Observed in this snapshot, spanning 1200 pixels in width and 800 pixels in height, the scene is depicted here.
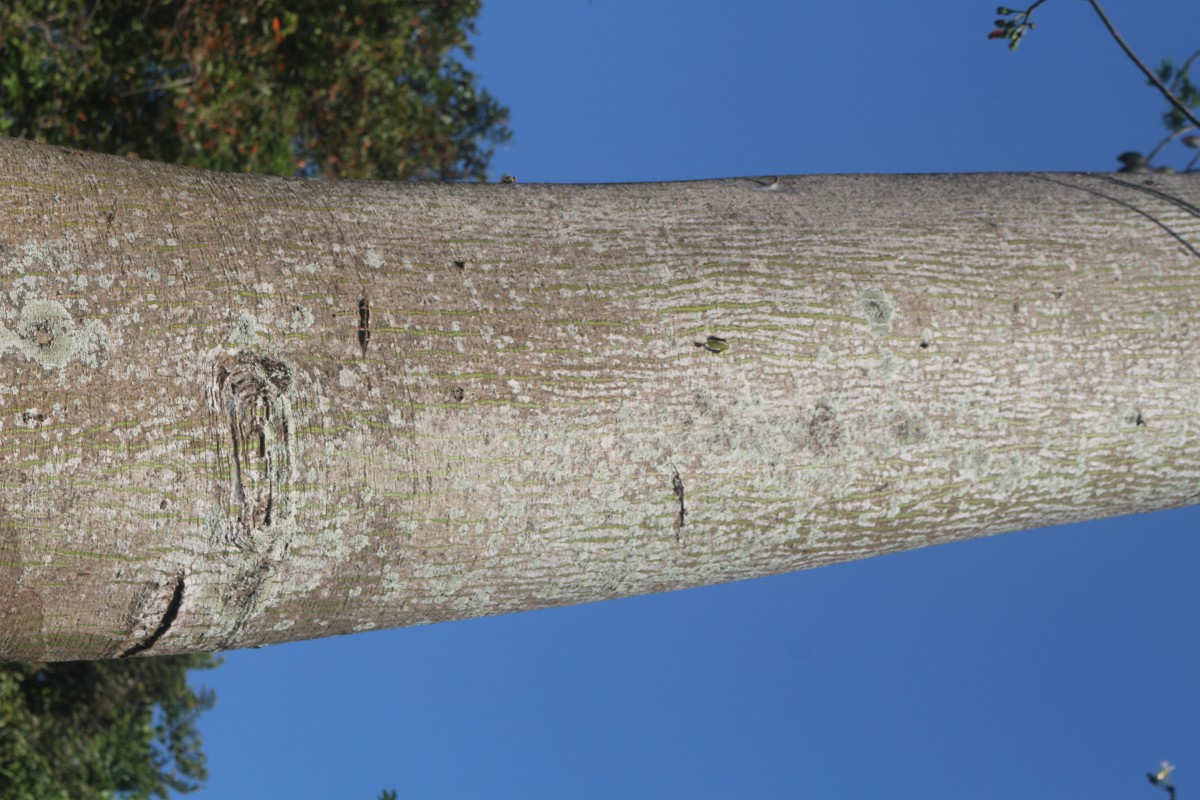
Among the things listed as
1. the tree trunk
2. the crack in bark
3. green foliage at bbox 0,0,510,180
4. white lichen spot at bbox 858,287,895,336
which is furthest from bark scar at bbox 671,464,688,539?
green foliage at bbox 0,0,510,180

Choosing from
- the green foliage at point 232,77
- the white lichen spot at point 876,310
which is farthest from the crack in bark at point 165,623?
the green foliage at point 232,77

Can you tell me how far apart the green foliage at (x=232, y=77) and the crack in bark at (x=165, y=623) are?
526cm

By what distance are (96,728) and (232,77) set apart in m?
6.50

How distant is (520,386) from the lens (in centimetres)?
174

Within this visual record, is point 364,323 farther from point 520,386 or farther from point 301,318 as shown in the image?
point 520,386

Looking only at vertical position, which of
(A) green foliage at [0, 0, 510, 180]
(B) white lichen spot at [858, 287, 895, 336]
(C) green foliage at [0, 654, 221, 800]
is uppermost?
(A) green foliage at [0, 0, 510, 180]

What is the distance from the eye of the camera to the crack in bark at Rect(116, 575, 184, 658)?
1.67 meters

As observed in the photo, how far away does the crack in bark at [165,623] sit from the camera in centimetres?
167

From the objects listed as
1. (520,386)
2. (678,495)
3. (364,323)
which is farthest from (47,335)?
(678,495)

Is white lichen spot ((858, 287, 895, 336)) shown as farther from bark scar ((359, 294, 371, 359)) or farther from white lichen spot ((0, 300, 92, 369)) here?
white lichen spot ((0, 300, 92, 369))

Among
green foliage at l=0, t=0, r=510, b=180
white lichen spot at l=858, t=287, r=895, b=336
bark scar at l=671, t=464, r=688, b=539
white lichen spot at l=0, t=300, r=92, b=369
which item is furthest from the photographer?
green foliage at l=0, t=0, r=510, b=180

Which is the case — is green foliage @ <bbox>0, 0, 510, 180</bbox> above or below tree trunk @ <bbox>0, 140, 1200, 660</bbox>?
above

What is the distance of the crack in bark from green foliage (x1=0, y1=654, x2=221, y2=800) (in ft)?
20.2

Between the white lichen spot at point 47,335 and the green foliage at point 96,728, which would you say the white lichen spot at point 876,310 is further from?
the green foliage at point 96,728
